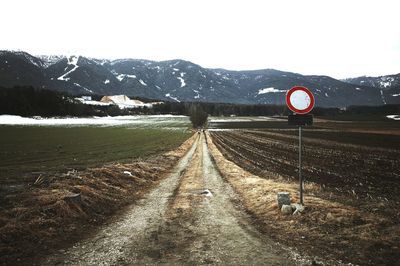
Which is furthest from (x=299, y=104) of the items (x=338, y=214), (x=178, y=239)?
(x=178, y=239)

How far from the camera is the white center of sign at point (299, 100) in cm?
1102

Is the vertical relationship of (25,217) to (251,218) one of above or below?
above

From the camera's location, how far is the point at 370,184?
17594 millimetres

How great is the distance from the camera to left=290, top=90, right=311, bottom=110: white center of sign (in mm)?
11016

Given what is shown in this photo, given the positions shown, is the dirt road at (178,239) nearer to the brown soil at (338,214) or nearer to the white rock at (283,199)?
the brown soil at (338,214)

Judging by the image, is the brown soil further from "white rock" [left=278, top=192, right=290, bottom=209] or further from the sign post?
the sign post

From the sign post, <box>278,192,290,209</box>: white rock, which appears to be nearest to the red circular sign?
the sign post

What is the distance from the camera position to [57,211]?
10.5 meters

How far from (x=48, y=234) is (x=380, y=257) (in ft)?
28.6

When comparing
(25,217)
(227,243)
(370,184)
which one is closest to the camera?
(227,243)

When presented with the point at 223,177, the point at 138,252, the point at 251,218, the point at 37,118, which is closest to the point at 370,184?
the point at 223,177

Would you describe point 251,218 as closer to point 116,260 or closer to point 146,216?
point 146,216

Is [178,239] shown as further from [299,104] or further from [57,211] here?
[299,104]

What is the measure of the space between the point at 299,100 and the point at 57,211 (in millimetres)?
9316
